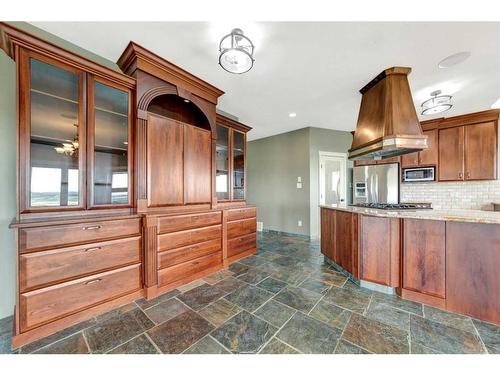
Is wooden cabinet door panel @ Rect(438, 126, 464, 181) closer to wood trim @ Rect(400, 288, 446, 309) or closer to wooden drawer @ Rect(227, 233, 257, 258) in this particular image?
wood trim @ Rect(400, 288, 446, 309)

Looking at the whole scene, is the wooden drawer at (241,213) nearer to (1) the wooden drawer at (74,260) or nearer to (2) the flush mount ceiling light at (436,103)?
(1) the wooden drawer at (74,260)

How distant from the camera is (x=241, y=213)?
10.6 feet

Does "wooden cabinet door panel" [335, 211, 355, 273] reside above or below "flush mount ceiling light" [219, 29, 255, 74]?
below

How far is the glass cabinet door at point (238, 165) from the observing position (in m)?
3.58

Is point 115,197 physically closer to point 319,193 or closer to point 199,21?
point 199,21

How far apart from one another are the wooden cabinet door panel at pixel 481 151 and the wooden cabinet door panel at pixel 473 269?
9.31 feet

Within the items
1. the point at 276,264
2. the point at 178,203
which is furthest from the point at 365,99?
the point at 178,203

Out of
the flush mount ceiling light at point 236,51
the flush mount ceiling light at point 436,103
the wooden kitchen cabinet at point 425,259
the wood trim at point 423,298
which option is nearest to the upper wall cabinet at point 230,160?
the flush mount ceiling light at point 236,51

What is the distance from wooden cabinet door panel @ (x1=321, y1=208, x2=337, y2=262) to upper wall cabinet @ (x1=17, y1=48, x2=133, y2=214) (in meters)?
2.71

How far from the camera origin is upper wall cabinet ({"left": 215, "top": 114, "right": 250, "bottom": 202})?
3.31 metres

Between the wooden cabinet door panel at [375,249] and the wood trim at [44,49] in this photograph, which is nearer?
the wood trim at [44,49]

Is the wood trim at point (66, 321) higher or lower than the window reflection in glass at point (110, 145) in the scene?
lower

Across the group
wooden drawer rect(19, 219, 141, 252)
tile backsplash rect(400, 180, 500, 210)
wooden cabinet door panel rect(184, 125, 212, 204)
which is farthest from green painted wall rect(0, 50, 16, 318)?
tile backsplash rect(400, 180, 500, 210)

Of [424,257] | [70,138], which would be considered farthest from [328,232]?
[70,138]
